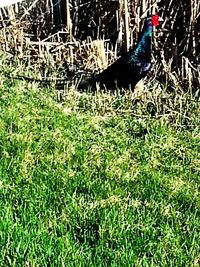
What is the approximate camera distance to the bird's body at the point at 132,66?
17.8 feet

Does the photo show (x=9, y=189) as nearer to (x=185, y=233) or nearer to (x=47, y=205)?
(x=47, y=205)

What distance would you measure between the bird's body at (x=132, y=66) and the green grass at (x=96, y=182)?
30 cm

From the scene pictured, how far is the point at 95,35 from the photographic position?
644 centimetres

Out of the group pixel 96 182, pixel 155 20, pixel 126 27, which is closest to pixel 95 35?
pixel 126 27

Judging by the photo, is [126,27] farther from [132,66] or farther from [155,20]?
[132,66]

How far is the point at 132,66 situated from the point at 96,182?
2.04m

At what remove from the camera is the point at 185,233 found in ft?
10.4

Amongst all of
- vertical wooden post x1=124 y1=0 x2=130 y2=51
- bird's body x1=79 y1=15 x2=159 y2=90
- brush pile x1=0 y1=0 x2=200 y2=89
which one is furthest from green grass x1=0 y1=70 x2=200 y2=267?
vertical wooden post x1=124 y1=0 x2=130 y2=51

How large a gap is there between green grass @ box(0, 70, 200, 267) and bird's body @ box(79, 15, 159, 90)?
297 millimetres

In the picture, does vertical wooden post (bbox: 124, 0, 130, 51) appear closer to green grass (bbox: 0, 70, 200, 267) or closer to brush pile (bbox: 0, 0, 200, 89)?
brush pile (bbox: 0, 0, 200, 89)

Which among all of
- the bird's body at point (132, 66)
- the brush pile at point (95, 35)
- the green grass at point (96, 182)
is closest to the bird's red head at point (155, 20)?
the bird's body at point (132, 66)

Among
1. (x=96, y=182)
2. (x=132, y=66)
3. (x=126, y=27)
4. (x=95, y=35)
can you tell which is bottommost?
(x=96, y=182)

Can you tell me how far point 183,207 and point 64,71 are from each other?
8.82 feet

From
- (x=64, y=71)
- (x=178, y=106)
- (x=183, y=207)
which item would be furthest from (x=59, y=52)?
(x=183, y=207)
